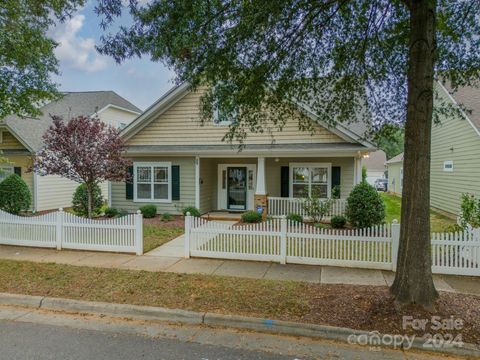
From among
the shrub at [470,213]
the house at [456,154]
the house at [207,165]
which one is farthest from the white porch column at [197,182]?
the shrub at [470,213]

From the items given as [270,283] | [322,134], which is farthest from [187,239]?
[322,134]

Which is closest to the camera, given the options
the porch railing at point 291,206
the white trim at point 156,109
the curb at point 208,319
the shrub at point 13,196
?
the curb at point 208,319

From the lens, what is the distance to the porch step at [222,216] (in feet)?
44.1

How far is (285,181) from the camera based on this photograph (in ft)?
46.1

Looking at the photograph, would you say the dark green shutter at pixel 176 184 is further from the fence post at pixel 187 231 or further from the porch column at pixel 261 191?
the fence post at pixel 187 231

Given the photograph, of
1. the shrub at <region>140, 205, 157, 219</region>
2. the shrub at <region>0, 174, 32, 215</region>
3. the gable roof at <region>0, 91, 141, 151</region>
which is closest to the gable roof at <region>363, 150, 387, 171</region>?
the gable roof at <region>0, 91, 141, 151</region>

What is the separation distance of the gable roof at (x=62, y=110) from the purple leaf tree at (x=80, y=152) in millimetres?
3572

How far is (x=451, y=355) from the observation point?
3904 millimetres

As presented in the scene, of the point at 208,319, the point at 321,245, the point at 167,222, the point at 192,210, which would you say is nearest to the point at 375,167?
the point at 192,210

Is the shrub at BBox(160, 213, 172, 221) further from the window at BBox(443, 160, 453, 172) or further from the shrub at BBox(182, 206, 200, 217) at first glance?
the window at BBox(443, 160, 453, 172)

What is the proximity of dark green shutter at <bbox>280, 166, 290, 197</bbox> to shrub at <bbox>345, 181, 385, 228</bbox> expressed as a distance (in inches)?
131

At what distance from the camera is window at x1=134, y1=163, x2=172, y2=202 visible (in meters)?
14.4

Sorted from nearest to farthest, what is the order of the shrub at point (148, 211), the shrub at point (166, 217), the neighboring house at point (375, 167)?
the shrub at point (166, 217)
the shrub at point (148, 211)
the neighboring house at point (375, 167)

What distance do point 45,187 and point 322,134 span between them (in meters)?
13.7
